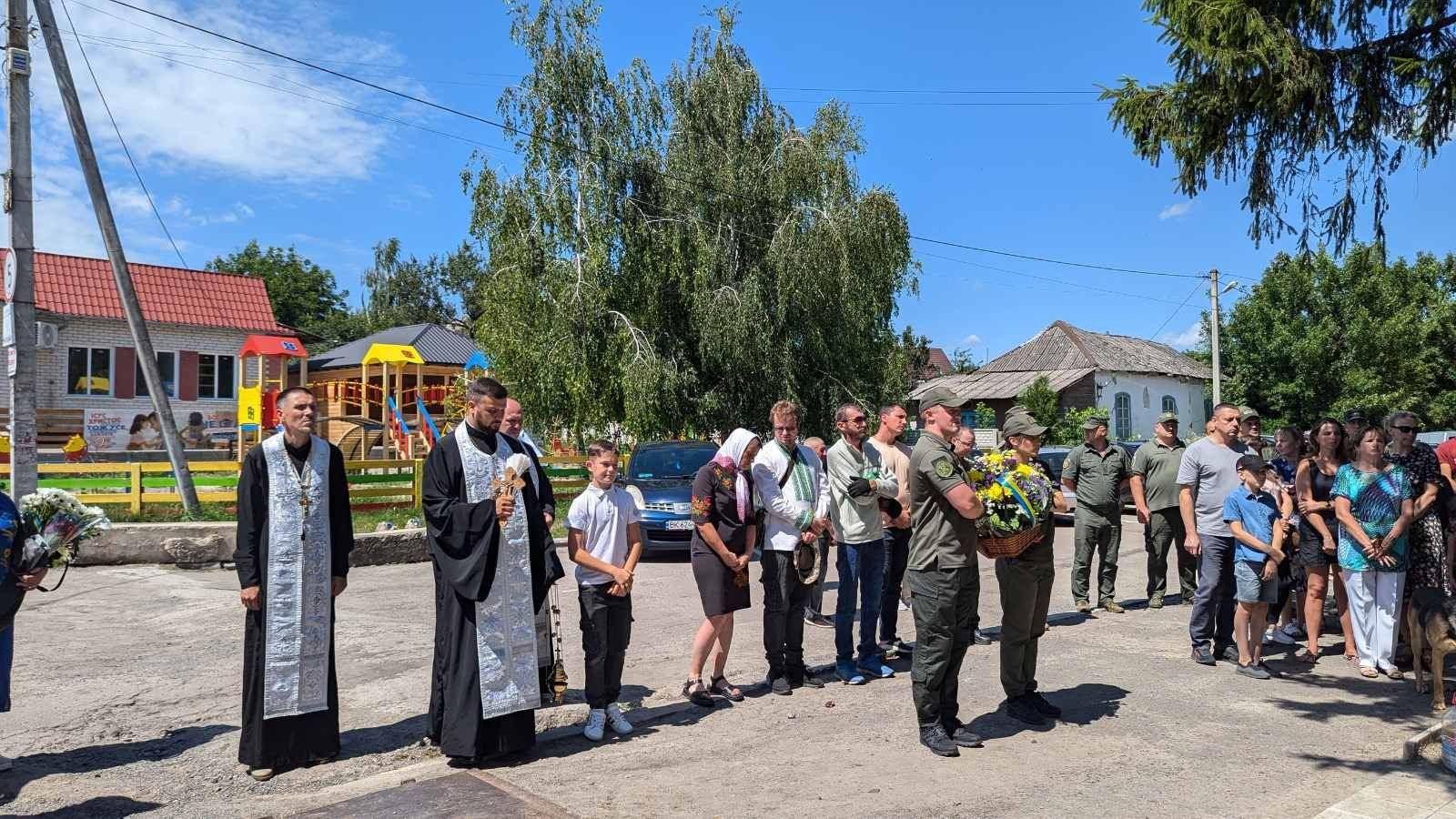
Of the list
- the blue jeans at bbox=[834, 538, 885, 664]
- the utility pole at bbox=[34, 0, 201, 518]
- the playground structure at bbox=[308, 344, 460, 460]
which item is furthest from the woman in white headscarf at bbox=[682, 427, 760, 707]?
the playground structure at bbox=[308, 344, 460, 460]

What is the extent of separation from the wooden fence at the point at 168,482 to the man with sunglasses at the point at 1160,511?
8.71m

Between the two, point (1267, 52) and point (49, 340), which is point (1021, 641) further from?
point (49, 340)

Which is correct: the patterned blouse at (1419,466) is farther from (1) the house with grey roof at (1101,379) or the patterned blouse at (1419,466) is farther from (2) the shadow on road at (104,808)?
(1) the house with grey roof at (1101,379)

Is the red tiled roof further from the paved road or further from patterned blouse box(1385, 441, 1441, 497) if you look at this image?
patterned blouse box(1385, 441, 1441, 497)

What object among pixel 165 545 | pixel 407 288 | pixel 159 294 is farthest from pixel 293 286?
pixel 165 545

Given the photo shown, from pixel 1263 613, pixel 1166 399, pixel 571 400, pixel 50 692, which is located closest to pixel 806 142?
pixel 571 400

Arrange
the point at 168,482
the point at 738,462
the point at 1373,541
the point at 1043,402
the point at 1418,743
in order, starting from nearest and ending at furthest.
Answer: the point at 1418,743 → the point at 738,462 → the point at 1373,541 → the point at 168,482 → the point at 1043,402

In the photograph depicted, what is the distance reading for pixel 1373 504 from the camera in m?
6.54

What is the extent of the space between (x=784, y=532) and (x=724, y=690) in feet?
3.52

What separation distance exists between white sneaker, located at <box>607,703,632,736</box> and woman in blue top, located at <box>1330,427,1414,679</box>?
508 centimetres

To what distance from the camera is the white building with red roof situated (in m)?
26.2

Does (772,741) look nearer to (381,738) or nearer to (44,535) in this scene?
(381,738)

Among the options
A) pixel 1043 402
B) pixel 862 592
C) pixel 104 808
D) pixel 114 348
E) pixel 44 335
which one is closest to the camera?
pixel 104 808

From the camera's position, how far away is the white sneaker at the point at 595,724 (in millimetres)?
A: 5301
